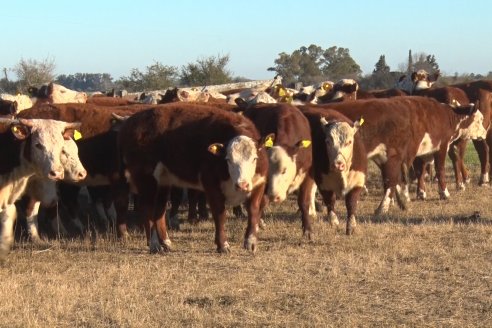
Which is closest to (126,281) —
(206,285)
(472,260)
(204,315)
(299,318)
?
(206,285)

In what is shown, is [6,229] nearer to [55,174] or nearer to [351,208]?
[55,174]

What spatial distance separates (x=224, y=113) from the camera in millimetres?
10625

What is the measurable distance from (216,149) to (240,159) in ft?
0.98

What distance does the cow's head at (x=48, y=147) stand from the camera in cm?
955

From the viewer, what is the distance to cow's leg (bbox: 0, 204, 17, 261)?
32.1 ft

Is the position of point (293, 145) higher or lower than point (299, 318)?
higher

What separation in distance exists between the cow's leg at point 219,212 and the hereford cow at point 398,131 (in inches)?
142

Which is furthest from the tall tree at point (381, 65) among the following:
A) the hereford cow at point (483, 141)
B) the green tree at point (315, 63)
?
the hereford cow at point (483, 141)

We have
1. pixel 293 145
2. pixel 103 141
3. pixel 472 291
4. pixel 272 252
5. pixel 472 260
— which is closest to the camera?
pixel 472 291

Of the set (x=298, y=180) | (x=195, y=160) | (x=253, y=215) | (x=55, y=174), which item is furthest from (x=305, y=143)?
(x=55, y=174)

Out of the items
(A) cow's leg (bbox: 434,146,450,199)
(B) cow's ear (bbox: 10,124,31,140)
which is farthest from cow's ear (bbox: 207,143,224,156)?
(A) cow's leg (bbox: 434,146,450,199)

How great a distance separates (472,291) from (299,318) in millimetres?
1807

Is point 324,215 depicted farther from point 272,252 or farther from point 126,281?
point 126,281

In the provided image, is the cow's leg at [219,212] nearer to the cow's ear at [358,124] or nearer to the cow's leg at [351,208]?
the cow's leg at [351,208]
